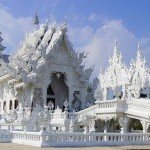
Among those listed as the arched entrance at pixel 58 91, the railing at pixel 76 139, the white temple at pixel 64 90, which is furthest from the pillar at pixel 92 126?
the arched entrance at pixel 58 91

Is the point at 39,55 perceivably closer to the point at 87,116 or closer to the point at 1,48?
the point at 87,116

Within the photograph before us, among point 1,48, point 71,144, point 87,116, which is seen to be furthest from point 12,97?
point 71,144

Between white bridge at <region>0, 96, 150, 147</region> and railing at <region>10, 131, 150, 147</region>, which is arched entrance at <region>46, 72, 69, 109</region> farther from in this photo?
railing at <region>10, 131, 150, 147</region>

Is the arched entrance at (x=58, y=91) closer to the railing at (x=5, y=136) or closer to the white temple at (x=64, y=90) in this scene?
the white temple at (x=64, y=90)

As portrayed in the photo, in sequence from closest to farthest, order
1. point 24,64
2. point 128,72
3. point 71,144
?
point 71,144
point 128,72
point 24,64

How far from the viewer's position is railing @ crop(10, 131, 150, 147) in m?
18.6

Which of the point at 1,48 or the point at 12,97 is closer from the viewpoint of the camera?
the point at 12,97

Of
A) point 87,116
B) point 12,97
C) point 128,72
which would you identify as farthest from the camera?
point 12,97

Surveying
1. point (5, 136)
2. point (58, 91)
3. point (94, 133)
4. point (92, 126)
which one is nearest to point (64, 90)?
point (58, 91)

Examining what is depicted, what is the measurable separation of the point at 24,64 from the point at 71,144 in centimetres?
1620

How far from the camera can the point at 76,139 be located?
19531 millimetres

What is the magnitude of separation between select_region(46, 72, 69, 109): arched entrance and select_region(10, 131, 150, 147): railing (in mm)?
15181

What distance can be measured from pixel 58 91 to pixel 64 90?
57cm

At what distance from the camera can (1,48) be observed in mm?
50625
